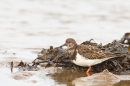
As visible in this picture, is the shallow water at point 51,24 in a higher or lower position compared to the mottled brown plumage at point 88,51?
higher

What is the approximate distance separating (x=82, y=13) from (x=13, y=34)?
3708mm

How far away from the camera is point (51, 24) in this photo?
36.0ft

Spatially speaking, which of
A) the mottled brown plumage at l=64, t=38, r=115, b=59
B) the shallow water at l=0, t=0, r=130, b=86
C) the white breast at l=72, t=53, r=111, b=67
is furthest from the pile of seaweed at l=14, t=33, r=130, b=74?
the shallow water at l=0, t=0, r=130, b=86

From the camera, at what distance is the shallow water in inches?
305

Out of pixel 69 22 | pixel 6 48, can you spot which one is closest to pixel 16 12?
pixel 69 22

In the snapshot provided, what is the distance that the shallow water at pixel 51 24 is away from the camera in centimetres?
776

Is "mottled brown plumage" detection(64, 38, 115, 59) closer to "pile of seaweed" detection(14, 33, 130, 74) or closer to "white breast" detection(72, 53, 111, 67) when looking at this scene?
"white breast" detection(72, 53, 111, 67)

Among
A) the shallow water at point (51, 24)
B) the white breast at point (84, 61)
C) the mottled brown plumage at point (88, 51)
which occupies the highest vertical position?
the shallow water at point (51, 24)

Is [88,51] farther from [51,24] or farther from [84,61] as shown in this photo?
[51,24]

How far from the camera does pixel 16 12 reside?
1227 centimetres

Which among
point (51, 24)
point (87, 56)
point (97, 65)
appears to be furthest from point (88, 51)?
point (51, 24)

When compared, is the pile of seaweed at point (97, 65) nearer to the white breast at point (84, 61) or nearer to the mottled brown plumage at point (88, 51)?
the mottled brown plumage at point (88, 51)

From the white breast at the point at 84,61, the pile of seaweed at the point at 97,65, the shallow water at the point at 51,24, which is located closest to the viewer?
the white breast at the point at 84,61

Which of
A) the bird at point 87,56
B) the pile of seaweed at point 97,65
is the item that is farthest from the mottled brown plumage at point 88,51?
the pile of seaweed at point 97,65
